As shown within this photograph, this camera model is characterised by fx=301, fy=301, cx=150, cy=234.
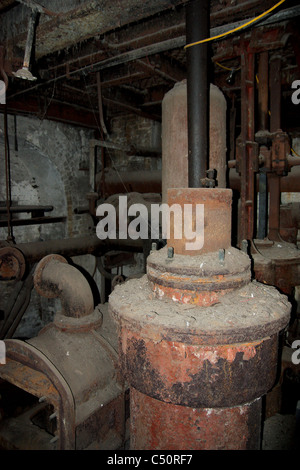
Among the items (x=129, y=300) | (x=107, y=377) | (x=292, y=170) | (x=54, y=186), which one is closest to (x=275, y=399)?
(x=107, y=377)

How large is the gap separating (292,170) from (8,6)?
3.66 metres

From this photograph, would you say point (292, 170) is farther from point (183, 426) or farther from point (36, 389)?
point (36, 389)

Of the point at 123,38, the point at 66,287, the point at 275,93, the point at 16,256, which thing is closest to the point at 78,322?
the point at 66,287

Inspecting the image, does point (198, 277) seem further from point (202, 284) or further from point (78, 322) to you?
point (78, 322)

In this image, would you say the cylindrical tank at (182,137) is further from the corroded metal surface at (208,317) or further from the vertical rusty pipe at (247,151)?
the corroded metal surface at (208,317)

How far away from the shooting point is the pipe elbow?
2.96m

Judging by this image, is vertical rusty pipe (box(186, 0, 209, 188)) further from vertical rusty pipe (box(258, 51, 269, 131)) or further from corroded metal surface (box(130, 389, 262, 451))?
vertical rusty pipe (box(258, 51, 269, 131))

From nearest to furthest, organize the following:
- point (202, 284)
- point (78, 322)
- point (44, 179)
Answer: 1. point (202, 284)
2. point (78, 322)
3. point (44, 179)

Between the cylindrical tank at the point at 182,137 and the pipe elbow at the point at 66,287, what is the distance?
1.36 metres

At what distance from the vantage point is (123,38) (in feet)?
10.3

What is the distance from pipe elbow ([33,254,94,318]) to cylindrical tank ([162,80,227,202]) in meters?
1.36

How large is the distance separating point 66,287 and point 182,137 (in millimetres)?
1785

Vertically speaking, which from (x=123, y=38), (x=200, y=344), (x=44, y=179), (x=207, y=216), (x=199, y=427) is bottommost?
(x=199, y=427)
